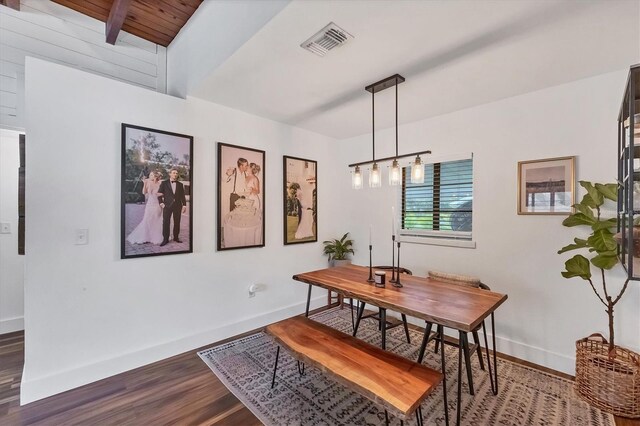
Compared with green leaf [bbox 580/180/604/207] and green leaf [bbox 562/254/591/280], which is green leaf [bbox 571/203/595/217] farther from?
green leaf [bbox 562/254/591/280]

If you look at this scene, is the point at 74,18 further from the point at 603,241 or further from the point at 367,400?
the point at 603,241

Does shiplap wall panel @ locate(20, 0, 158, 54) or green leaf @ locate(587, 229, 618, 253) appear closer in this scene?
green leaf @ locate(587, 229, 618, 253)

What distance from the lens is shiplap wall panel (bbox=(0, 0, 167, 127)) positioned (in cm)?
254

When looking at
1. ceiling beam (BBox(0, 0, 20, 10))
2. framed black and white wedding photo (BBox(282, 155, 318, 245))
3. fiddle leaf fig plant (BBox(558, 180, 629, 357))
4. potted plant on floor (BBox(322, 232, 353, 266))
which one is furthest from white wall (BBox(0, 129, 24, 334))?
fiddle leaf fig plant (BBox(558, 180, 629, 357))

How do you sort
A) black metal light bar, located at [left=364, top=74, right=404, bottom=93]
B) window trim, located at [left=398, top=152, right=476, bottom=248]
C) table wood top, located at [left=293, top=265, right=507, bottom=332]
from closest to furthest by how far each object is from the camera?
table wood top, located at [left=293, top=265, right=507, bottom=332] → black metal light bar, located at [left=364, top=74, right=404, bottom=93] → window trim, located at [left=398, top=152, right=476, bottom=248]

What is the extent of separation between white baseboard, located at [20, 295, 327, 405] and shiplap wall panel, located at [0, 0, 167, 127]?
262 cm

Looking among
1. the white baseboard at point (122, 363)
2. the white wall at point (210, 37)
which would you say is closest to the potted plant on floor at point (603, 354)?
the white wall at point (210, 37)

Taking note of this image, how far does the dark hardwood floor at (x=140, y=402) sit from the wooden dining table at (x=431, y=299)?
1.11 meters

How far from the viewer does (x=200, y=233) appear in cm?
296

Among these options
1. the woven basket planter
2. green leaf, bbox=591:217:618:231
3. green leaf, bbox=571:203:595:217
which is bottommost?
the woven basket planter

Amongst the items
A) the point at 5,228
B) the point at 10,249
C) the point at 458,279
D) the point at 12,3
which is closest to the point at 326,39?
the point at 458,279

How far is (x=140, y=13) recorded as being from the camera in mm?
2600

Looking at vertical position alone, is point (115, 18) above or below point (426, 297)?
above

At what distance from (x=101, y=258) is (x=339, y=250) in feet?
9.31
